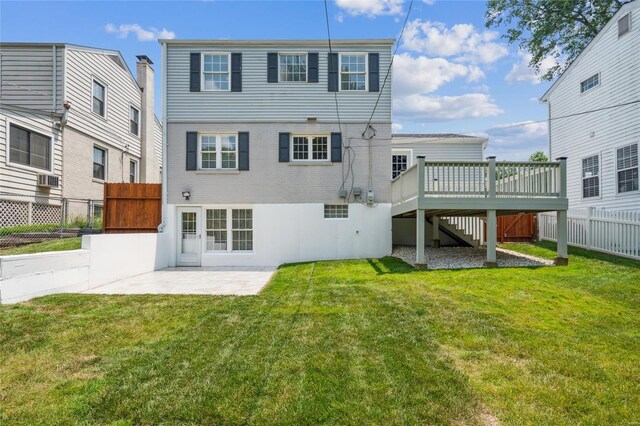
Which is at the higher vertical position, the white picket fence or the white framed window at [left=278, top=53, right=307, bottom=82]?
the white framed window at [left=278, top=53, right=307, bottom=82]

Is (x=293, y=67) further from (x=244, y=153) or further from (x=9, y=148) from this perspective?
(x=9, y=148)

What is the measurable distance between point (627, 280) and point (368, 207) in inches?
258

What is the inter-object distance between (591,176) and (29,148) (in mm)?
18412

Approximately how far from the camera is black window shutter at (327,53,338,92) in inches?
465

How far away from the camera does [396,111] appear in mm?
12375

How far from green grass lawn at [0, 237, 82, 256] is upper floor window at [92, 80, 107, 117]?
643 centimetres

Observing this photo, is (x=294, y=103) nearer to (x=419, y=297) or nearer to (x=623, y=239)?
(x=419, y=297)

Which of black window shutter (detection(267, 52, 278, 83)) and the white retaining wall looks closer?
the white retaining wall

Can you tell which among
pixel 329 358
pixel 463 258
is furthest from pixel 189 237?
pixel 329 358

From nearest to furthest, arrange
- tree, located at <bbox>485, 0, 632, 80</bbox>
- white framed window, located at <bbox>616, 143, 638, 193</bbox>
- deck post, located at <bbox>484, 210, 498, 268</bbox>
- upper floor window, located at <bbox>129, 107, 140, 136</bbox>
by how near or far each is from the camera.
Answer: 1. deck post, located at <bbox>484, 210, 498, 268</bbox>
2. white framed window, located at <bbox>616, 143, 638, 193</bbox>
3. upper floor window, located at <bbox>129, 107, 140, 136</bbox>
4. tree, located at <bbox>485, 0, 632, 80</bbox>

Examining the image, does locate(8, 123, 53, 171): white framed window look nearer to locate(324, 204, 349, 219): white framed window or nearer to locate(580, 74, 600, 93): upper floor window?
locate(324, 204, 349, 219): white framed window

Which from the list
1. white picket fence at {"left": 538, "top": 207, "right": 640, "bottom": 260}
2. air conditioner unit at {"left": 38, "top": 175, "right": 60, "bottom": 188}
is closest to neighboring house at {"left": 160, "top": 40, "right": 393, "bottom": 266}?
air conditioner unit at {"left": 38, "top": 175, "right": 60, "bottom": 188}

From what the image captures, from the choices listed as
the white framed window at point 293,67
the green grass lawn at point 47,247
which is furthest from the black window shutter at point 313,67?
the green grass lawn at point 47,247

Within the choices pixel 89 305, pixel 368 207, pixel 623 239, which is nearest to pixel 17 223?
pixel 89 305
